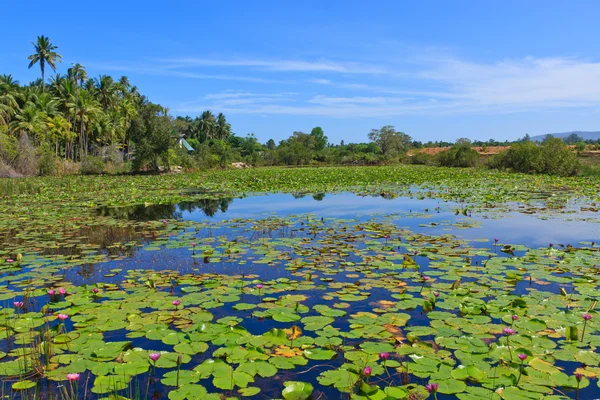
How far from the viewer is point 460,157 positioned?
4044 centimetres

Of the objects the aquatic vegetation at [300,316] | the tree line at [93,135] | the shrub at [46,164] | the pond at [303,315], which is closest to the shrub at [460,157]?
the tree line at [93,135]

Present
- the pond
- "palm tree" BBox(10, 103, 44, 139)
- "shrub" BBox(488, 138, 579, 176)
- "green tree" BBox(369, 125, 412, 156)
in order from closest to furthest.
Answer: the pond → "shrub" BBox(488, 138, 579, 176) → "palm tree" BBox(10, 103, 44, 139) → "green tree" BBox(369, 125, 412, 156)

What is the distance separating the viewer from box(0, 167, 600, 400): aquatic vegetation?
296 cm

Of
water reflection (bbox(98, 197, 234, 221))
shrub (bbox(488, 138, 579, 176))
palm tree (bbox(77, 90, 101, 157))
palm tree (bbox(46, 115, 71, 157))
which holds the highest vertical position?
palm tree (bbox(77, 90, 101, 157))

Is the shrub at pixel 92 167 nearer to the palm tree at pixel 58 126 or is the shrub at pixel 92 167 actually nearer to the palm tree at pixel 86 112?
the palm tree at pixel 58 126

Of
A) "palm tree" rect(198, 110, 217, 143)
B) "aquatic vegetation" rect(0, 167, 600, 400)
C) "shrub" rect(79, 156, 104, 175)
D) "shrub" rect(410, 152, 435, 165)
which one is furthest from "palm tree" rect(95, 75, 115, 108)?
"aquatic vegetation" rect(0, 167, 600, 400)

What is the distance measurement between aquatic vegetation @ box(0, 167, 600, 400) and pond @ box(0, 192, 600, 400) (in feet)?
0.06

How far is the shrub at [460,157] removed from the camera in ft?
129

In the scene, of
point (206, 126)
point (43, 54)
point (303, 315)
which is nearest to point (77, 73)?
point (43, 54)

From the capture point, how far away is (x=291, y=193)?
1867 cm

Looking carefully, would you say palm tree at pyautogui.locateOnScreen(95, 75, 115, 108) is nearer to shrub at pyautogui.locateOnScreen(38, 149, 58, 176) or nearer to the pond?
shrub at pyautogui.locateOnScreen(38, 149, 58, 176)

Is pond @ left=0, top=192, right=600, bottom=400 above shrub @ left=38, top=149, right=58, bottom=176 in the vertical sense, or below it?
below

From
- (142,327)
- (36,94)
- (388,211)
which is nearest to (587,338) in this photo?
(142,327)

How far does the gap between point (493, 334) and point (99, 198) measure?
14.8 metres
